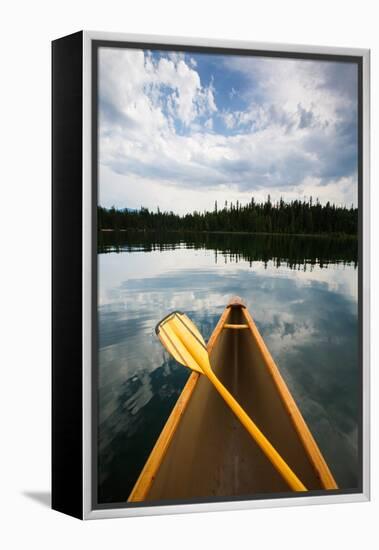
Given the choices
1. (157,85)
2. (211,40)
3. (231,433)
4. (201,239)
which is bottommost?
(231,433)

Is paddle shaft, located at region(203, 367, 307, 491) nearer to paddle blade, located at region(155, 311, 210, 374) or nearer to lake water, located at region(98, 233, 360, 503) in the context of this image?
paddle blade, located at region(155, 311, 210, 374)

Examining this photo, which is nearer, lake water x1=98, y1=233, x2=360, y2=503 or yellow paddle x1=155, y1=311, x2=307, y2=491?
lake water x1=98, y1=233, x2=360, y2=503

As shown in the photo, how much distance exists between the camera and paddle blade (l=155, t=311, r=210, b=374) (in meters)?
3.63

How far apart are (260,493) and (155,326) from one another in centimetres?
104

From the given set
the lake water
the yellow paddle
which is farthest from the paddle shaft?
the lake water

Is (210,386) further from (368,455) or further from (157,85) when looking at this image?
(157,85)

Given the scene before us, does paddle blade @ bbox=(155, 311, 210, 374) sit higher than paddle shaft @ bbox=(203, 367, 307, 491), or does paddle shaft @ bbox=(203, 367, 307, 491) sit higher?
paddle blade @ bbox=(155, 311, 210, 374)

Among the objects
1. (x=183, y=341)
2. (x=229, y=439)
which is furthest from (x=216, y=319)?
(x=229, y=439)

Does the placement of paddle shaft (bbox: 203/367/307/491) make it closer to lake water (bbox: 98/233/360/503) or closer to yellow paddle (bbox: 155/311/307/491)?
yellow paddle (bbox: 155/311/307/491)

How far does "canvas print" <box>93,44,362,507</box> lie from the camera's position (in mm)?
3535

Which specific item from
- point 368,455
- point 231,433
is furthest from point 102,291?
point 368,455

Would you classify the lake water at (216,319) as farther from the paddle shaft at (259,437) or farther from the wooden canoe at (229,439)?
the paddle shaft at (259,437)

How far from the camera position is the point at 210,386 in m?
3.71

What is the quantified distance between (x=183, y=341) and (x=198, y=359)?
0.43 ft
